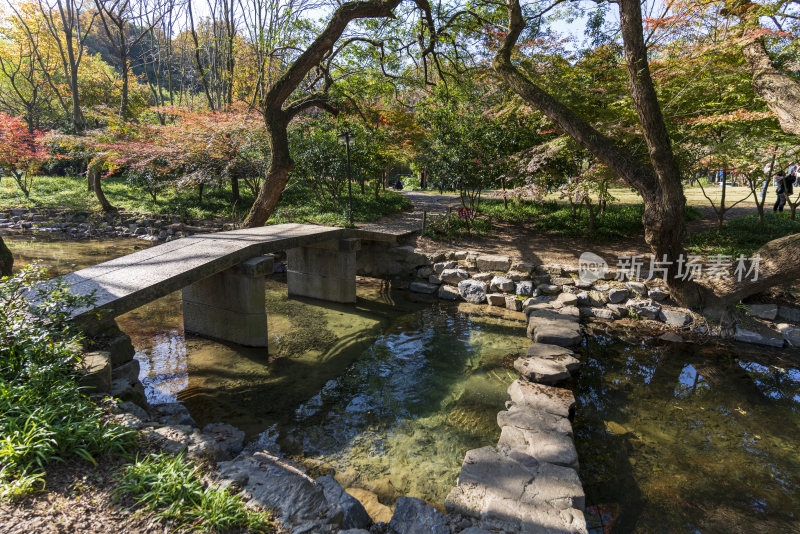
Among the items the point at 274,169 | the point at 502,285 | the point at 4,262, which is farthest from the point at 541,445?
the point at 274,169

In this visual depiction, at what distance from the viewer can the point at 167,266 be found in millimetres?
4602

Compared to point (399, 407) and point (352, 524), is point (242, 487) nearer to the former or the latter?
point (352, 524)

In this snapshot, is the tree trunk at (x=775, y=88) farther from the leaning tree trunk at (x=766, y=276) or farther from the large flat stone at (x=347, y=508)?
the large flat stone at (x=347, y=508)

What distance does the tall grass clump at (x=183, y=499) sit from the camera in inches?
81.3

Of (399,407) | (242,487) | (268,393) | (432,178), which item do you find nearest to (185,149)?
(432,178)

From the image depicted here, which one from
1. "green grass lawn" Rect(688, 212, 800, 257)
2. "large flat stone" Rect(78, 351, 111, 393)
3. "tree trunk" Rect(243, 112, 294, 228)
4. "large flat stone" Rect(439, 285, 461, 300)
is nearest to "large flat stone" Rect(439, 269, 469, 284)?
"large flat stone" Rect(439, 285, 461, 300)

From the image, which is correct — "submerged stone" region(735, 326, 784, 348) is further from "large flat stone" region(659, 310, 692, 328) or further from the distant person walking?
the distant person walking

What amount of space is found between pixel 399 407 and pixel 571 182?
6323 mm

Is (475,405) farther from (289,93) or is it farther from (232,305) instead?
(289,93)

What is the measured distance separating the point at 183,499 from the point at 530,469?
246 centimetres

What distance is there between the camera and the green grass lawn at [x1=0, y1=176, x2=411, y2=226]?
12.0 meters

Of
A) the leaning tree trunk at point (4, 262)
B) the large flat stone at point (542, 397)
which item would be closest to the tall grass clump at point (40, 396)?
the leaning tree trunk at point (4, 262)

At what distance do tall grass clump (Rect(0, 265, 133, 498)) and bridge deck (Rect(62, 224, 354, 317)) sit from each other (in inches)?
13.2

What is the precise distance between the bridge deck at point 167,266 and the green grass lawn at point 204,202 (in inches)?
191
